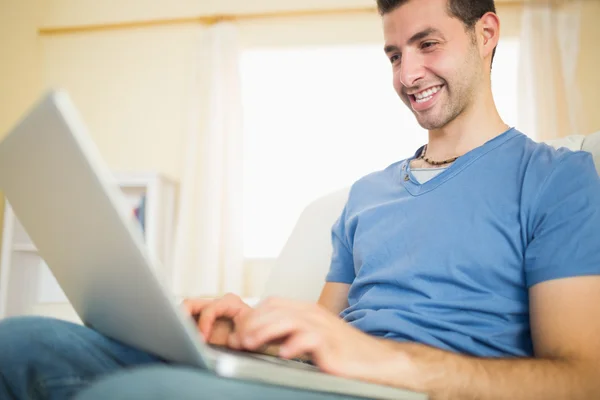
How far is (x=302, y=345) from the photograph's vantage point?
0.52m

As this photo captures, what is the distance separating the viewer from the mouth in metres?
1.12

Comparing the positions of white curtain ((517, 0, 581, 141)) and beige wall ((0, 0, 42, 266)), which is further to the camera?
beige wall ((0, 0, 42, 266))

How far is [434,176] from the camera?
1018 millimetres

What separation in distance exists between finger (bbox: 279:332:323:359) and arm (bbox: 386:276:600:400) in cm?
9

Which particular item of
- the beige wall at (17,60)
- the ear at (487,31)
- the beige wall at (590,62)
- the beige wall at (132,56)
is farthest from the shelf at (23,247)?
the beige wall at (590,62)

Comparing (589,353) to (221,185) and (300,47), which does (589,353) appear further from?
(300,47)

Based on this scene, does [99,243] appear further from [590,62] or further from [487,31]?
[590,62]

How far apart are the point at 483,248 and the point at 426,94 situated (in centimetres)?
39

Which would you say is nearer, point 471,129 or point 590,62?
point 471,129

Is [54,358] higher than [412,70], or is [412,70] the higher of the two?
[412,70]

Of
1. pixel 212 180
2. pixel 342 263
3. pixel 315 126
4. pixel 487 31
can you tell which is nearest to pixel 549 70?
pixel 315 126

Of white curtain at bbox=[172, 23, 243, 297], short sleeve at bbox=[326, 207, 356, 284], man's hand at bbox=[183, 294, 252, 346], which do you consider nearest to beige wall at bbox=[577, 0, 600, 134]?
white curtain at bbox=[172, 23, 243, 297]

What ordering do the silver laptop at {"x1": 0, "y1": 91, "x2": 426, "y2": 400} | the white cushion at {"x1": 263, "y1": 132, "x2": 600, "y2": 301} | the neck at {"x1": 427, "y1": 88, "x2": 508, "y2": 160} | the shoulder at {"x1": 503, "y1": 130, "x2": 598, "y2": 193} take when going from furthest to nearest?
the white cushion at {"x1": 263, "y1": 132, "x2": 600, "y2": 301} < the neck at {"x1": 427, "y1": 88, "x2": 508, "y2": 160} < the shoulder at {"x1": 503, "y1": 130, "x2": 598, "y2": 193} < the silver laptop at {"x1": 0, "y1": 91, "x2": 426, "y2": 400}

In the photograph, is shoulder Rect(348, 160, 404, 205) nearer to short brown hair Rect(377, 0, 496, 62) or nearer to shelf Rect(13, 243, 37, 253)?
short brown hair Rect(377, 0, 496, 62)
